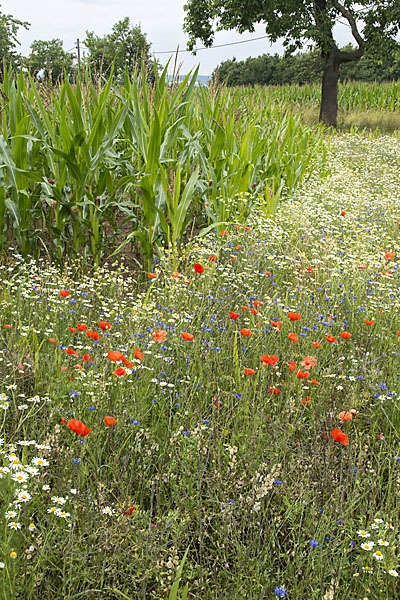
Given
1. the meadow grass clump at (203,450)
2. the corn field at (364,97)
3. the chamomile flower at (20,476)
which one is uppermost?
the corn field at (364,97)

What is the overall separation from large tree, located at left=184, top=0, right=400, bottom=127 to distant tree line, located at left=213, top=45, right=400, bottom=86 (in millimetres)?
27644

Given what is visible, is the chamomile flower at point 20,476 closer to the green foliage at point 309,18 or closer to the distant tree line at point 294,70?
the green foliage at point 309,18

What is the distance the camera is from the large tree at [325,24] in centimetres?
1596

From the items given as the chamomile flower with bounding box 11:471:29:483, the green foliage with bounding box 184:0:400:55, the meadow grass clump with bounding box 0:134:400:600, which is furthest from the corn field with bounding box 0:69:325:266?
the green foliage with bounding box 184:0:400:55

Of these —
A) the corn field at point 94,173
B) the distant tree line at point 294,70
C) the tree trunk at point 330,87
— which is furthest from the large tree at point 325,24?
the distant tree line at point 294,70

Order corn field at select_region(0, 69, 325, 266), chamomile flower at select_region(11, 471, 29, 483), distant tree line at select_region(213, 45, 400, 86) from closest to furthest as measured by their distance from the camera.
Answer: chamomile flower at select_region(11, 471, 29, 483), corn field at select_region(0, 69, 325, 266), distant tree line at select_region(213, 45, 400, 86)

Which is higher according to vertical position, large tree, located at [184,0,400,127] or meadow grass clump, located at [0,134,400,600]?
large tree, located at [184,0,400,127]

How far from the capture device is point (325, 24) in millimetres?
16094

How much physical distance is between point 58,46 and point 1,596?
82.6 m

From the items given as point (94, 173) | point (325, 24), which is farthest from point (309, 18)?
point (94, 173)

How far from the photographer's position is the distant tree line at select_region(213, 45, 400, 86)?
47375 millimetres

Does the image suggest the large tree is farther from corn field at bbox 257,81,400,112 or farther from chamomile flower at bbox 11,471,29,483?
chamomile flower at bbox 11,471,29,483

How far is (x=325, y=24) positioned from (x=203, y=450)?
1772 cm

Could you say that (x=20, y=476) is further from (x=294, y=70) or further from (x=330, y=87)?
(x=294, y=70)
